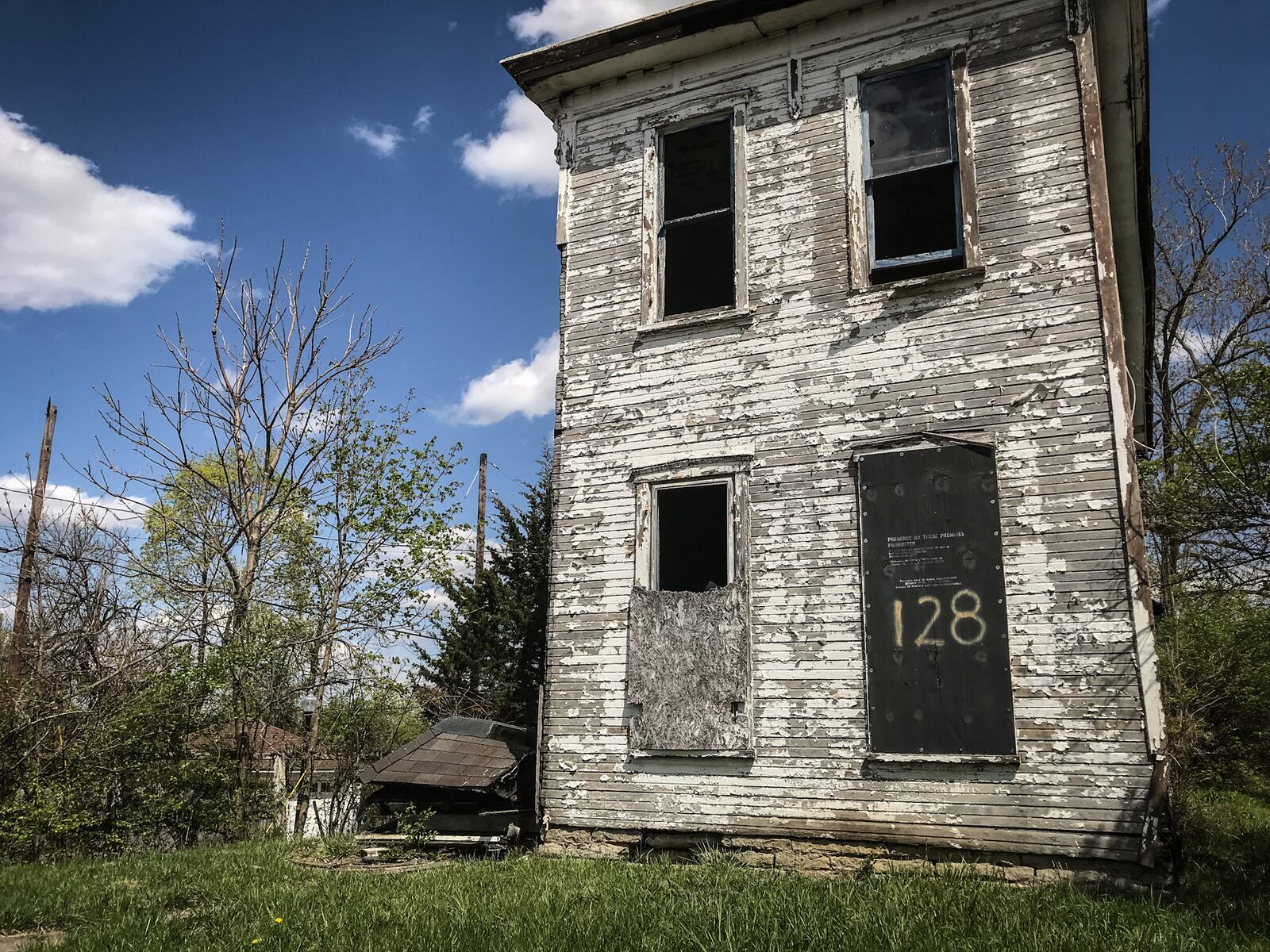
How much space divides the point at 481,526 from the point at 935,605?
21766 millimetres

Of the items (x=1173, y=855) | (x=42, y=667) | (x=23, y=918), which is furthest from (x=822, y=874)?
(x=42, y=667)

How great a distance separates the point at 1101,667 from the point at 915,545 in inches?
70.0

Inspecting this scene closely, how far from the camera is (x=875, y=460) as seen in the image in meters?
8.69

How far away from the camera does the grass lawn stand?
468cm

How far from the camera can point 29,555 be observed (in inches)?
770

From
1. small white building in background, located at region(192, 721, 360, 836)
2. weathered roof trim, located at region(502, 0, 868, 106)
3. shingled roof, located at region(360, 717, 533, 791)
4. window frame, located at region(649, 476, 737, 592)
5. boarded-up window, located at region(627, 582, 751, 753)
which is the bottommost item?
small white building in background, located at region(192, 721, 360, 836)

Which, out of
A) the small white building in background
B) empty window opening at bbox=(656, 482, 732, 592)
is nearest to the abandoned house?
empty window opening at bbox=(656, 482, 732, 592)

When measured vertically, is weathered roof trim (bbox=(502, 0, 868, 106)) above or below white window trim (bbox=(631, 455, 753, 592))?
above

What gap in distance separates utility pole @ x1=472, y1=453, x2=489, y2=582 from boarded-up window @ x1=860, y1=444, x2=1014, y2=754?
17.4 meters

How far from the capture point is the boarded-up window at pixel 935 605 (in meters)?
7.78

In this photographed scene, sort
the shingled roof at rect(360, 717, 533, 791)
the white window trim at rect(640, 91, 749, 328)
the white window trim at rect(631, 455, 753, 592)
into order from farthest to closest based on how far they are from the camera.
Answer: the shingled roof at rect(360, 717, 533, 791)
the white window trim at rect(640, 91, 749, 328)
the white window trim at rect(631, 455, 753, 592)

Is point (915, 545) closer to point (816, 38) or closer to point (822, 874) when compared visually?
point (822, 874)

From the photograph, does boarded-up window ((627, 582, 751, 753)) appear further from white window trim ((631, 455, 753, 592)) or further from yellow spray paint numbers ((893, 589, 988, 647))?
yellow spray paint numbers ((893, 589, 988, 647))

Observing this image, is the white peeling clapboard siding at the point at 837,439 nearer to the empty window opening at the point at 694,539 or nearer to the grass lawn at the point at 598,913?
the grass lawn at the point at 598,913
